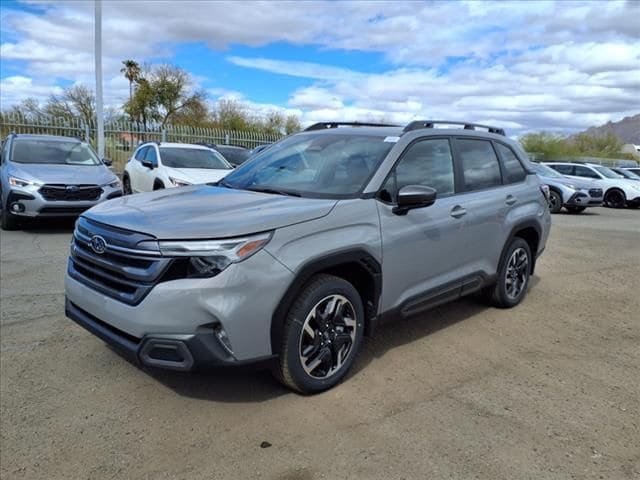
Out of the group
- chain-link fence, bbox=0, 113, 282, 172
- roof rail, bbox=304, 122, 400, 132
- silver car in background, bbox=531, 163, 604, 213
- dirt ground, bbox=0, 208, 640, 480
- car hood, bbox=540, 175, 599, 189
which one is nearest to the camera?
dirt ground, bbox=0, 208, 640, 480

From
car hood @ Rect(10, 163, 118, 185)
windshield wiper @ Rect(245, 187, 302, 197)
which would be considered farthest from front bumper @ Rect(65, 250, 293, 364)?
car hood @ Rect(10, 163, 118, 185)

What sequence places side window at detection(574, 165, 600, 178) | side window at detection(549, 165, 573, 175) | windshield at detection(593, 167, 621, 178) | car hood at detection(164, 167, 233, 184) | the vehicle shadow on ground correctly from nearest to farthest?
the vehicle shadow on ground → car hood at detection(164, 167, 233, 184) → side window at detection(549, 165, 573, 175) → side window at detection(574, 165, 600, 178) → windshield at detection(593, 167, 621, 178)

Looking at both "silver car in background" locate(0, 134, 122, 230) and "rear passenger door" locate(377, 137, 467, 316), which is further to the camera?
"silver car in background" locate(0, 134, 122, 230)

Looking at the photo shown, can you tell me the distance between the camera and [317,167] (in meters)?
4.03

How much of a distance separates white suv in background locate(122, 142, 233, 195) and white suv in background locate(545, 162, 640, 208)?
493 inches

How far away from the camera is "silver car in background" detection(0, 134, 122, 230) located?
27.6ft

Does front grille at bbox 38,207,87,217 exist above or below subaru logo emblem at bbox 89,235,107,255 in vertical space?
below

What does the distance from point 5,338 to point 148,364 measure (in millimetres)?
2036

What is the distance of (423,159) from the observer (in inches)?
163

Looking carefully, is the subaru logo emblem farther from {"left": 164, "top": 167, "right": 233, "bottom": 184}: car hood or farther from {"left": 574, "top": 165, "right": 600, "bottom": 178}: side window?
{"left": 574, "top": 165, "right": 600, "bottom": 178}: side window

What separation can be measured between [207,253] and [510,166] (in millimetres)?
3609

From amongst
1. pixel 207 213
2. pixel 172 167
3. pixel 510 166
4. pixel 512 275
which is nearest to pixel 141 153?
pixel 172 167

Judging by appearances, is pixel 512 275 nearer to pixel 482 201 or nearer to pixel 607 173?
pixel 482 201

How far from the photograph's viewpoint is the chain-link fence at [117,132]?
1650 cm
